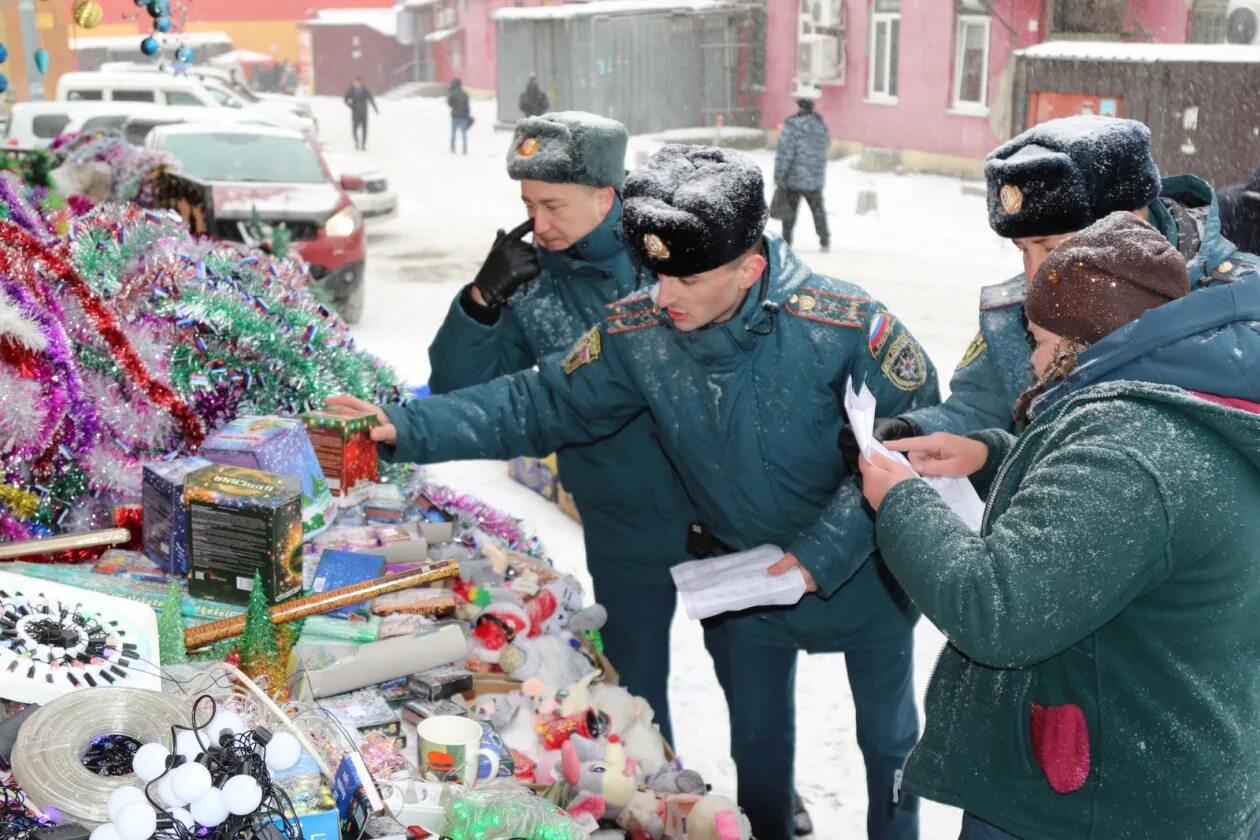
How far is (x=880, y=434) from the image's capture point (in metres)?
2.39

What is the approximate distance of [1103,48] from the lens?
11.9 metres

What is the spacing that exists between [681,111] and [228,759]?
19.1m

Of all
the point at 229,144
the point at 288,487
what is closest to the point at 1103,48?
the point at 229,144

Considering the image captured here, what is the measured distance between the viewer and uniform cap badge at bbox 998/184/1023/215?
2.44 m

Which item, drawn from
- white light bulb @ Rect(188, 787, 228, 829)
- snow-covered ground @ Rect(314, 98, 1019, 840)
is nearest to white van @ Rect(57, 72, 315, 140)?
snow-covered ground @ Rect(314, 98, 1019, 840)

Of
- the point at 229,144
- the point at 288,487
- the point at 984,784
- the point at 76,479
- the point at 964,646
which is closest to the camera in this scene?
the point at 964,646

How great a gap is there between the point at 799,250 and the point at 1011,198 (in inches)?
407

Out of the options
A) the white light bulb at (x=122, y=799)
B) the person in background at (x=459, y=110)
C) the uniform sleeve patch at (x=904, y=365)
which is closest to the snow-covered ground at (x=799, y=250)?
the person in background at (x=459, y=110)

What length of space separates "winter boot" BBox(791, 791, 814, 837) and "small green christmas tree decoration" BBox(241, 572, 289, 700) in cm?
170

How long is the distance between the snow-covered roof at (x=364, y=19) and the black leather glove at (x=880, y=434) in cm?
3675

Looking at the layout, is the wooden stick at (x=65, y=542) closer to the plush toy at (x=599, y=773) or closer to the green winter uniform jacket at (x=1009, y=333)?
the plush toy at (x=599, y=773)

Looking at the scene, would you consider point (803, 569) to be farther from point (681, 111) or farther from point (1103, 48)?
point (681, 111)

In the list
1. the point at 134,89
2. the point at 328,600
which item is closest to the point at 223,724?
the point at 328,600

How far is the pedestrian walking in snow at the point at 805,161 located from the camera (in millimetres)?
11891
